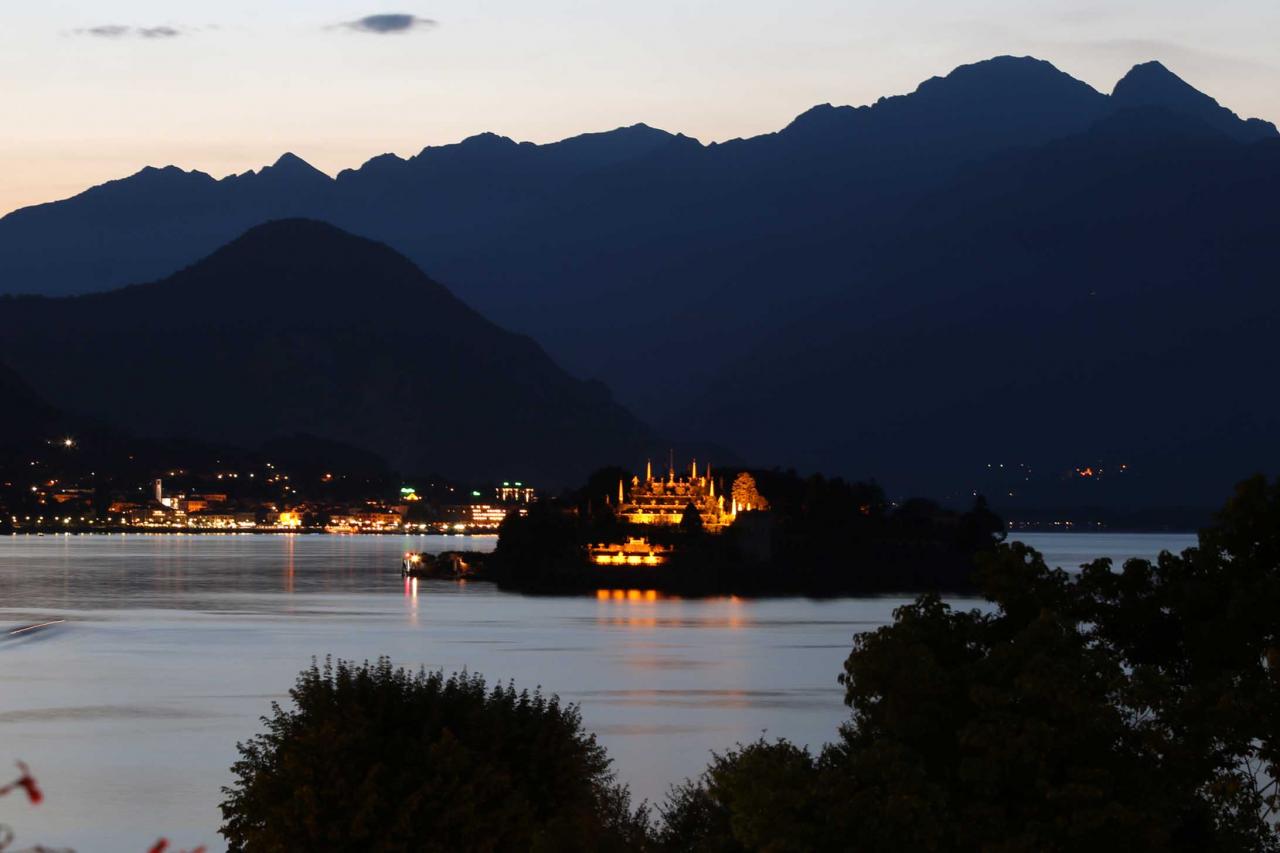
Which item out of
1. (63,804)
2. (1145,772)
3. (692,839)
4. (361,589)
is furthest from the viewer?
(361,589)

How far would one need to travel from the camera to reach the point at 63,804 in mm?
37219

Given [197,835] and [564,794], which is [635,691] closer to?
[197,835]

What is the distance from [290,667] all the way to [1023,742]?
53551 millimetres

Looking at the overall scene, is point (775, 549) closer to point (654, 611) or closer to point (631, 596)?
point (631, 596)

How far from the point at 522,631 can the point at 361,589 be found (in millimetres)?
40760

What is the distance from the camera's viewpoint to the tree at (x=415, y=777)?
2106 centimetres

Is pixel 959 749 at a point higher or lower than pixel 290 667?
higher

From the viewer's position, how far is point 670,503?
151250mm

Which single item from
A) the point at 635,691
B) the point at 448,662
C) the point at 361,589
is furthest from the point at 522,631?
the point at 361,589

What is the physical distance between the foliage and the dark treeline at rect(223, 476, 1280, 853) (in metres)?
0.02

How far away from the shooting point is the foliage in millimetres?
15422

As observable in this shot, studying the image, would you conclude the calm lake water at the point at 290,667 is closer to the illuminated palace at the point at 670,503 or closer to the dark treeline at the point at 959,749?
the dark treeline at the point at 959,749

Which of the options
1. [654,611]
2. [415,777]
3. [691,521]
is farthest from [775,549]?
[415,777]

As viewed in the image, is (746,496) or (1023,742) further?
(746,496)
